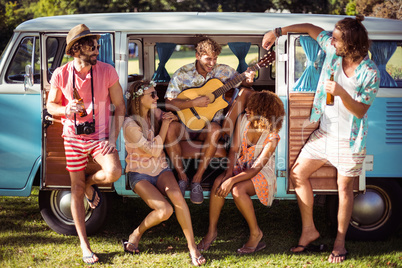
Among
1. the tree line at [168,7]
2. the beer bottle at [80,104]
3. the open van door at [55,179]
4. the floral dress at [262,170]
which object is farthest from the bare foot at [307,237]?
the tree line at [168,7]

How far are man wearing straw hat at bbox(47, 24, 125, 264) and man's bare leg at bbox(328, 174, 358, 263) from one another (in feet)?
6.39

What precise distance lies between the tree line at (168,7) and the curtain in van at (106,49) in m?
16.9

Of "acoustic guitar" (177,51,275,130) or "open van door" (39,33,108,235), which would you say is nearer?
"open van door" (39,33,108,235)

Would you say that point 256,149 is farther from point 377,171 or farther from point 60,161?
point 60,161

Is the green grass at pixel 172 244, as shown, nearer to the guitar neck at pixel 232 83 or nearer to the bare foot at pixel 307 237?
the bare foot at pixel 307 237

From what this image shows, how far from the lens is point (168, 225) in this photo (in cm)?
511

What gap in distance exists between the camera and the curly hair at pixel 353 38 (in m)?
3.71

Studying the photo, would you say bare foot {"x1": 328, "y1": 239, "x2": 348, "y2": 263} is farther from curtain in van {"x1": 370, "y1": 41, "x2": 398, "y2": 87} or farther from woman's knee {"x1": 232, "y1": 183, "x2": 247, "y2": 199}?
curtain in van {"x1": 370, "y1": 41, "x2": 398, "y2": 87}

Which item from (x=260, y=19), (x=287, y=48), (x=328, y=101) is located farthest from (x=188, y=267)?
A: (x=260, y=19)

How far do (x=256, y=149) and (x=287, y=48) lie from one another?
3.13 ft

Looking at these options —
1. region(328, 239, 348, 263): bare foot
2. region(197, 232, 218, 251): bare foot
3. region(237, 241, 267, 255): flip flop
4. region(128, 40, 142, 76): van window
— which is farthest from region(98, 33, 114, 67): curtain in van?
region(328, 239, 348, 263): bare foot

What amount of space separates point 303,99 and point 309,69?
0.27m

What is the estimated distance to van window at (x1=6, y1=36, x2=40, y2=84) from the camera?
454 cm

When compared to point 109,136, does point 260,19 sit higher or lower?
higher
